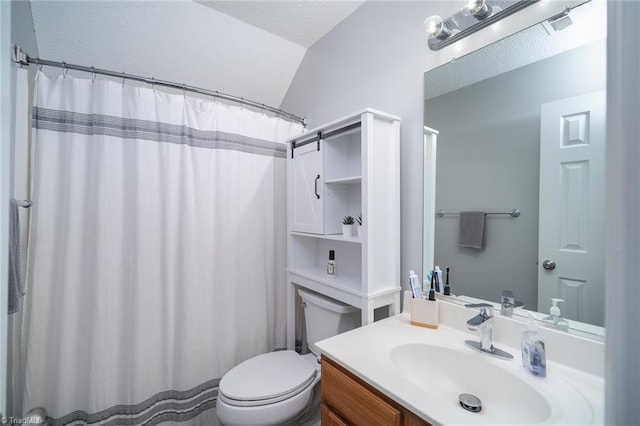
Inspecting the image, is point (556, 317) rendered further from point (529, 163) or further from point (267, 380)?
point (267, 380)

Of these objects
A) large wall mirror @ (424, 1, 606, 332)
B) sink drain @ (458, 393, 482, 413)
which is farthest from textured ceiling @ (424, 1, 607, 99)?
sink drain @ (458, 393, 482, 413)

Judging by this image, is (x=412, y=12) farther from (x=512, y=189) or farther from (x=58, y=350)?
(x=58, y=350)

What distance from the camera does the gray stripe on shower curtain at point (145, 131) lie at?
4.23 ft

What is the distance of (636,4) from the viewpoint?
29cm

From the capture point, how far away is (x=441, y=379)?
0.98 m

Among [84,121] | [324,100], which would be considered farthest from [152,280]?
[324,100]

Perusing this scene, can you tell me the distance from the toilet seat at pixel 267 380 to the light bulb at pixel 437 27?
5.55 feet

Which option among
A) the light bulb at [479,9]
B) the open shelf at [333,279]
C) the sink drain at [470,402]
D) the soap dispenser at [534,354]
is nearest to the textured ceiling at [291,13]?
the light bulb at [479,9]

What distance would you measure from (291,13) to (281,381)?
210 cm

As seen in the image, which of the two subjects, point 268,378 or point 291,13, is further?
point 291,13

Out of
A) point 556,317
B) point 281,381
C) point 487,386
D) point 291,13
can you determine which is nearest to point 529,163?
point 556,317

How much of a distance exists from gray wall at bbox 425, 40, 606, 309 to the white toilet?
66cm

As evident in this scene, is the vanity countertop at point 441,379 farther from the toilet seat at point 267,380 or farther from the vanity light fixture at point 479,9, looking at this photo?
the vanity light fixture at point 479,9

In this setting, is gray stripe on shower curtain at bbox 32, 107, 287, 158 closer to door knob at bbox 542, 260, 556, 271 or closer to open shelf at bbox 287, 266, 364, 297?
open shelf at bbox 287, 266, 364, 297
